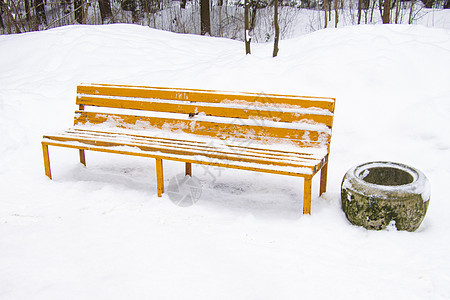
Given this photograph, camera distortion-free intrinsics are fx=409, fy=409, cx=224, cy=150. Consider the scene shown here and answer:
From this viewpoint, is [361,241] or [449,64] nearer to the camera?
[361,241]

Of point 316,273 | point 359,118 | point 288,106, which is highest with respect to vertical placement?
Result: point 288,106

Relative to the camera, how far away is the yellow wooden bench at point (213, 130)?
339cm

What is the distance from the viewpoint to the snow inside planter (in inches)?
114

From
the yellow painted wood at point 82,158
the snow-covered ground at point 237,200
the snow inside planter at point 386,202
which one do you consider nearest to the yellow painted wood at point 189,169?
the snow-covered ground at point 237,200

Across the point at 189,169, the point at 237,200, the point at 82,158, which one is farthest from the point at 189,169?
the point at 82,158

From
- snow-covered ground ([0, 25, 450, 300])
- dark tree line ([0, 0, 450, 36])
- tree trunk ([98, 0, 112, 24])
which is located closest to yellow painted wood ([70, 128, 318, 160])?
snow-covered ground ([0, 25, 450, 300])

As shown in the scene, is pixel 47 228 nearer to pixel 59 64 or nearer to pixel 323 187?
pixel 323 187

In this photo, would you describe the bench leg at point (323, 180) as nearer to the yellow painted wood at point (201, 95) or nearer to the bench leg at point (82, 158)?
the yellow painted wood at point (201, 95)

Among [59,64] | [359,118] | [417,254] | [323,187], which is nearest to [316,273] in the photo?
[417,254]

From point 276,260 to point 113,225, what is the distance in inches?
52.7

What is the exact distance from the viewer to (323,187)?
367 cm

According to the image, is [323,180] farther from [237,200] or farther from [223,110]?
[223,110]

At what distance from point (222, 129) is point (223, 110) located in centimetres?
18

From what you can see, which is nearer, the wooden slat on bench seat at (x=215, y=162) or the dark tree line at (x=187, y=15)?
the wooden slat on bench seat at (x=215, y=162)
